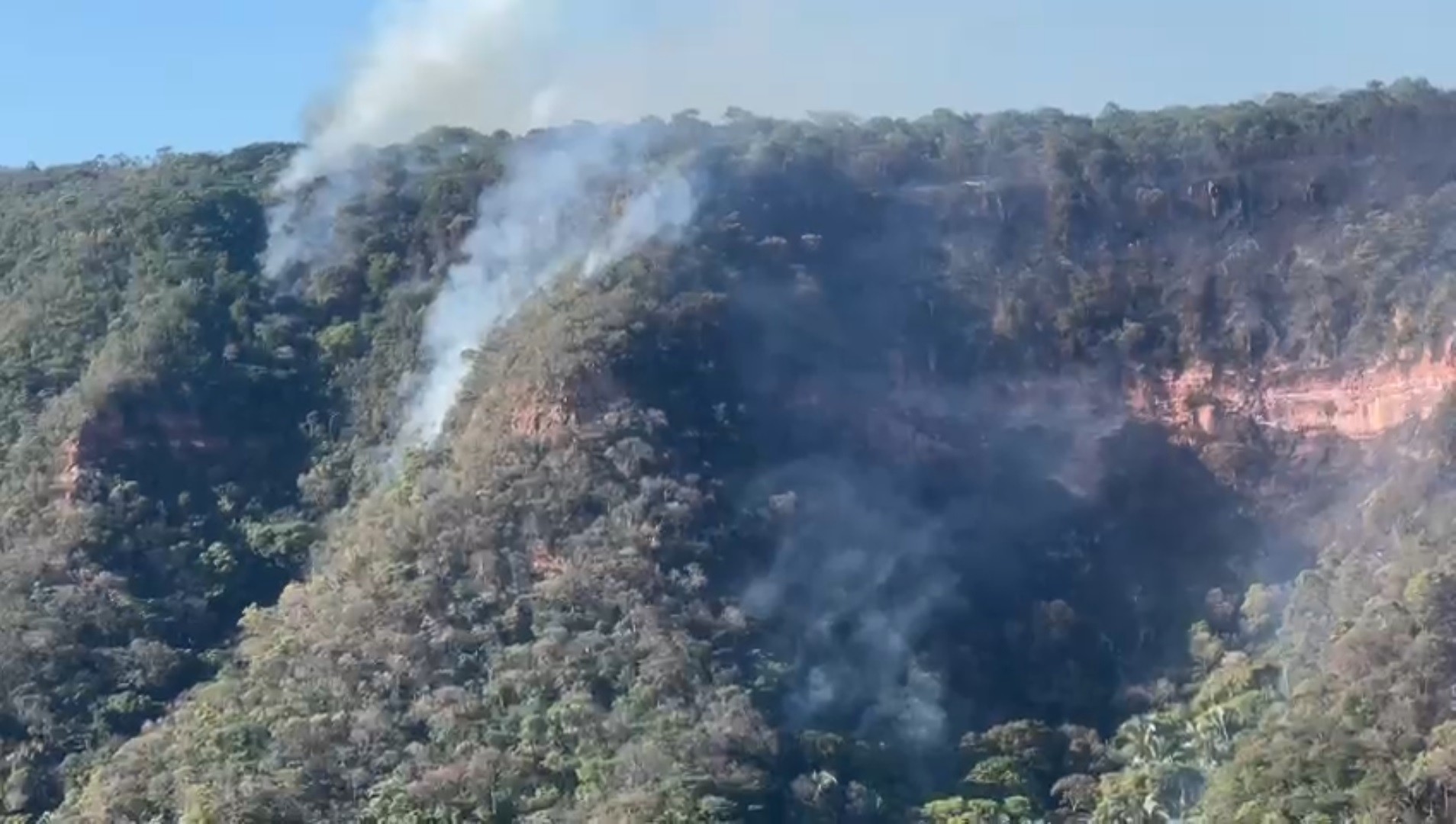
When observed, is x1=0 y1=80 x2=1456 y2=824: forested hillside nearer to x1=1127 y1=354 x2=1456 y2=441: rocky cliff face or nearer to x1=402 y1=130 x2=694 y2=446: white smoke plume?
x1=1127 y1=354 x2=1456 y2=441: rocky cliff face

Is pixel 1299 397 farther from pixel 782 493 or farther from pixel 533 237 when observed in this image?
pixel 533 237

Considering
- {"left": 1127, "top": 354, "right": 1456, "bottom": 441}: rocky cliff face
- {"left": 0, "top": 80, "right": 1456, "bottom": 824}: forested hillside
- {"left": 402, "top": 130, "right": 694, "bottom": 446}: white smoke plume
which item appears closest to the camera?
{"left": 0, "top": 80, "right": 1456, "bottom": 824}: forested hillside

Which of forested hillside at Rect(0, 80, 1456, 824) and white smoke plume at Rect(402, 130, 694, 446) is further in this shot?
white smoke plume at Rect(402, 130, 694, 446)

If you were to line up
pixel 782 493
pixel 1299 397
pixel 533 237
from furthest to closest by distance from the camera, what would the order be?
1. pixel 533 237
2. pixel 1299 397
3. pixel 782 493

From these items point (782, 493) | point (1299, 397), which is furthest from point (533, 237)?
point (1299, 397)

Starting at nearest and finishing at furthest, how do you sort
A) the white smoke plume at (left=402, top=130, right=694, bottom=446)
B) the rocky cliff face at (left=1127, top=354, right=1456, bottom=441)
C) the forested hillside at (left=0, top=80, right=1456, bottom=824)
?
the forested hillside at (left=0, top=80, right=1456, bottom=824) < the rocky cliff face at (left=1127, top=354, right=1456, bottom=441) < the white smoke plume at (left=402, top=130, right=694, bottom=446)

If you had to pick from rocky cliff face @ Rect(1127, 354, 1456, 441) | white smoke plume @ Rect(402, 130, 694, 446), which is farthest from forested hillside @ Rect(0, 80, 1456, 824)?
white smoke plume @ Rect(402, 130, 694, 446)

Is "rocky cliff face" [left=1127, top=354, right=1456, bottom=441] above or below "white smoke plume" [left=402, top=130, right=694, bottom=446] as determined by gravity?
below

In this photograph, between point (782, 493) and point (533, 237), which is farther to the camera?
point (533, 237)

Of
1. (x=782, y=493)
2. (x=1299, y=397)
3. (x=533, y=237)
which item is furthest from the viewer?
(x=533, y=237)

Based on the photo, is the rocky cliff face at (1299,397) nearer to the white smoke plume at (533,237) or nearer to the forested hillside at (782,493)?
the forested hillside at (782,493)
